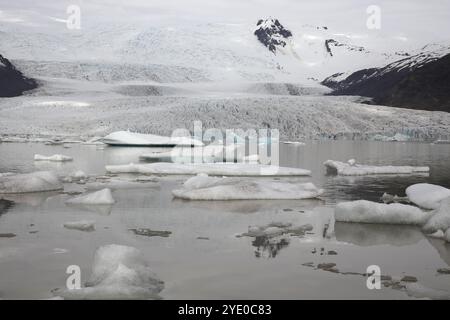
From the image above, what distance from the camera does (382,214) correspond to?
700cm

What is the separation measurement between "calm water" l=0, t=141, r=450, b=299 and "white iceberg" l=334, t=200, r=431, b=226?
178 millimetres

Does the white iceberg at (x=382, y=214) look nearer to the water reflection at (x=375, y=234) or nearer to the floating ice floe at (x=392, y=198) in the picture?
the water reflection at (x=375, y=234)

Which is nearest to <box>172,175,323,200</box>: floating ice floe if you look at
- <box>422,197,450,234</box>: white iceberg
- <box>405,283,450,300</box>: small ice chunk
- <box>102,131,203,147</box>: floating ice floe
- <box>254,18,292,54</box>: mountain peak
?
<box>422,197,450,234</box>: white iceberg

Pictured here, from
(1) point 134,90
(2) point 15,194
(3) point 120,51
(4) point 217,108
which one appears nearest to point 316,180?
(2) point 15,194

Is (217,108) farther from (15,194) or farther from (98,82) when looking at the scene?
(15,194)

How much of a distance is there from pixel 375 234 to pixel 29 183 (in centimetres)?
569

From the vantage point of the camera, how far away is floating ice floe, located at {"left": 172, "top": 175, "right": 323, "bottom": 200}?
878 cm

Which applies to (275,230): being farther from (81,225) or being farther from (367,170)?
(367,170)

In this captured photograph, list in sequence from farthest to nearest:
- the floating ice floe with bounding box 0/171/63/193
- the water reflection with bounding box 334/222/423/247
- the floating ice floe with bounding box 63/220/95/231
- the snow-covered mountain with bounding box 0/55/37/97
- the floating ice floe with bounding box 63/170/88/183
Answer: the snow-covered mountain with bounding box 0/55/37/97 → the floating ice floe with bounding box 63/170/88/183 → the floating ice floe with bounding box 0/171/63/193 → the floating ice floe with bounding box 63/220/95/231 → the water reflection with bounding box 334/222/423/247

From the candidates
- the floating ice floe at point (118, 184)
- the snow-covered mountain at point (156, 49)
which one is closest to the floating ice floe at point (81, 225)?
the floating ice floe at point (118, 184)

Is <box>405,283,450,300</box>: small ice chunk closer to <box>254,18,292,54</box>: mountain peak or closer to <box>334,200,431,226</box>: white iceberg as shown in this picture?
<box>334,200,431,226</box>: white iceberg

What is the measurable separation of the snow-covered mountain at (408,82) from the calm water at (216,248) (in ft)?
167

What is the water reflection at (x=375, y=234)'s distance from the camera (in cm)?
614
